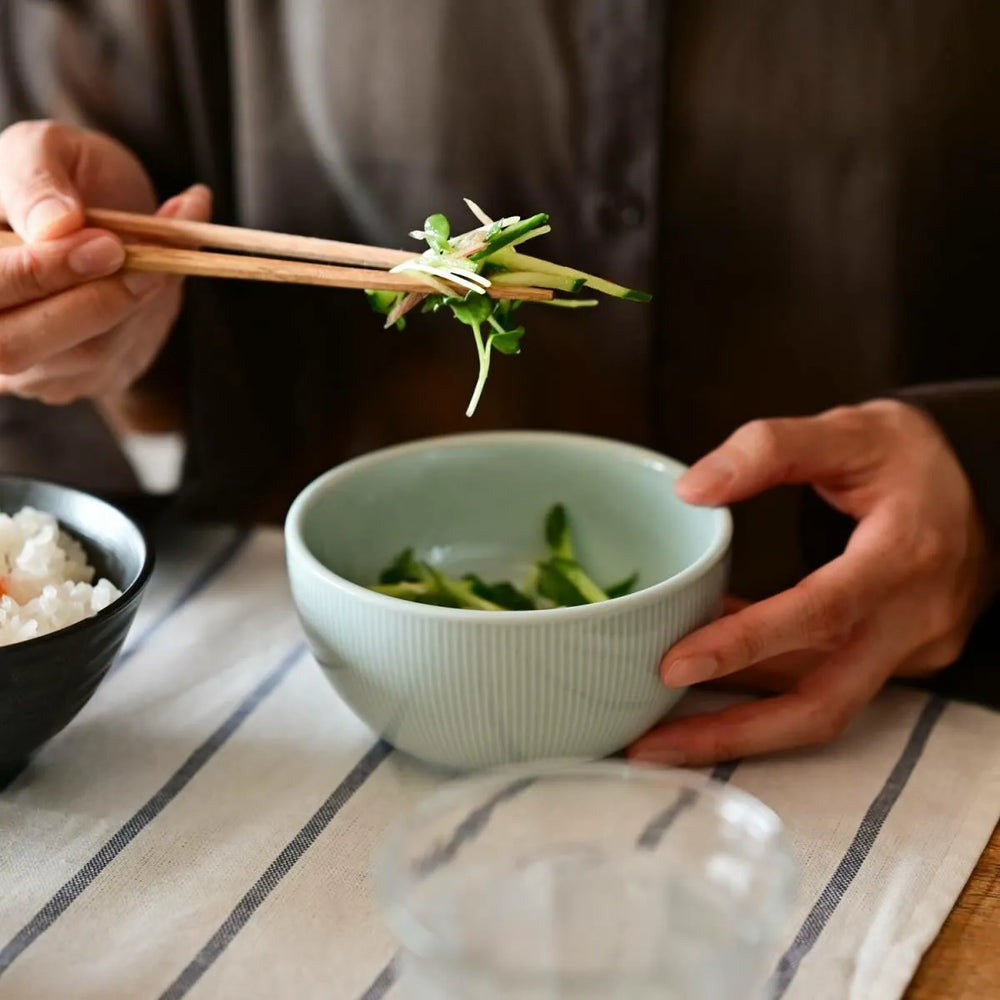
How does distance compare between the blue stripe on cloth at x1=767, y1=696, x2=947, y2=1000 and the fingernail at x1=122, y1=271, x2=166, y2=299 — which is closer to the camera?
the blue stripe on cloth at x1=767, y1=696, x2=947, y2=1000

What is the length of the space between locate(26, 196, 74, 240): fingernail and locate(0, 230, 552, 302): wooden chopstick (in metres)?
0.03

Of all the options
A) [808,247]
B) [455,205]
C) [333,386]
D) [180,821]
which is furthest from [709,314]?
[180,821]

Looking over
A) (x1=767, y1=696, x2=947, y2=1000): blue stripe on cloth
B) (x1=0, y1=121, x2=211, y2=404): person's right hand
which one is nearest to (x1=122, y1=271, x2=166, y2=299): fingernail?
(x1=0, y1=121, x2=211, y2=404): person's right hand

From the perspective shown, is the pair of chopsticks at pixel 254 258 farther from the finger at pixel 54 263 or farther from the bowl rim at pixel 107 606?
the bowl rim at pixel 107 606

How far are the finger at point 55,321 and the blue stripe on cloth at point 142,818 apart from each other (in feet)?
0.86

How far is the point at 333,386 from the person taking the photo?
1187 mm

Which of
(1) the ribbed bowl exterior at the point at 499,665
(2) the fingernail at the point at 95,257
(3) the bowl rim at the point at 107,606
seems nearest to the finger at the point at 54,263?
(2) the fingernail at the point at 95,257

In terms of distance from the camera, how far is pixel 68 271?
0.84 meters

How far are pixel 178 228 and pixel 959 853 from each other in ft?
2.01

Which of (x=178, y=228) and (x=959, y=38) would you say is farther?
(x=959, y=38)

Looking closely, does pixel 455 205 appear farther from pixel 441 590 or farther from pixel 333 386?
pixel 441 590

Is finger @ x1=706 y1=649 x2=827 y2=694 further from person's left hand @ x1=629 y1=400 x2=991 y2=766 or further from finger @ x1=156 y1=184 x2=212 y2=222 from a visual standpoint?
finger @ x1=156 y1=184 x2=212 y2=222

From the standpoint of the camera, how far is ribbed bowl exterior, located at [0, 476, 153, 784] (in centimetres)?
72

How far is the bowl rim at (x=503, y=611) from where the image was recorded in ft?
2.36
